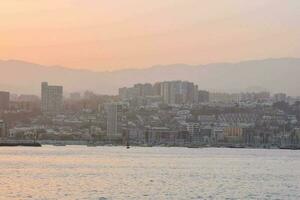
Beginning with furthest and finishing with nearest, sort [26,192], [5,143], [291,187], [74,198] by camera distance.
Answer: [5,143]
[291,187]
[26,192]
[74,198]

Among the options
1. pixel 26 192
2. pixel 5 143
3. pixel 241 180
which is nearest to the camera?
pixel 26 192

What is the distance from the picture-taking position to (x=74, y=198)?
41094 mm

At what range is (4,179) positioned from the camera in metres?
54.5

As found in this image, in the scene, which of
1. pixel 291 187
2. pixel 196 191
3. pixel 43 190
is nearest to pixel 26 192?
pixel 43 190

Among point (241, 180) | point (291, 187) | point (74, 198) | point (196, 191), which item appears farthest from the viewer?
point (241, 180)

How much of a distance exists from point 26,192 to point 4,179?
35.3 feet

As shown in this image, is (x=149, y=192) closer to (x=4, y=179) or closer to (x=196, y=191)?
(x=196, y=191)

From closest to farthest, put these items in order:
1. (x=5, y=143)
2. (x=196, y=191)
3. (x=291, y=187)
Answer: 1. (x=196, y=191)
2. (x=291, y=187)
3. (x=5, y=143)

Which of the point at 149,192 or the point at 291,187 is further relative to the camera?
the point at 291,187

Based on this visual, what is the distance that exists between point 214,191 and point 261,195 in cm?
303

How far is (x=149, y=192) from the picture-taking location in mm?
45938

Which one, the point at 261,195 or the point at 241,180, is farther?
the point at 241,180

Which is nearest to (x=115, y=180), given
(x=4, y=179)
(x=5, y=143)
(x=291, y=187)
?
(x=4, y=179)

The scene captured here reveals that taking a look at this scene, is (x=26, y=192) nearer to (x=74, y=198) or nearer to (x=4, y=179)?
(x=74, y=198)
